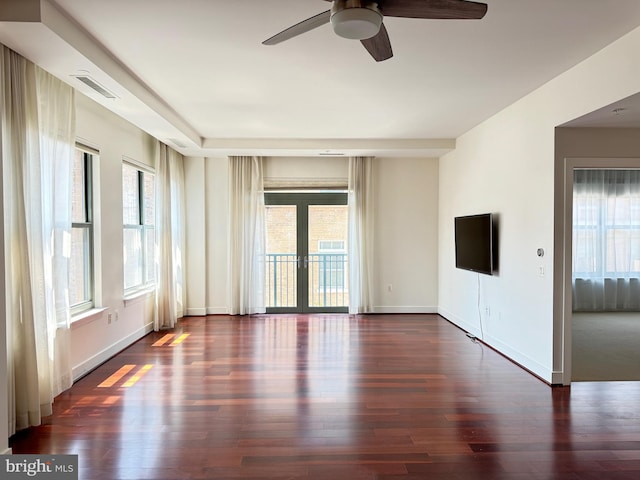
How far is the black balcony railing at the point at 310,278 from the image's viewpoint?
22.6ft

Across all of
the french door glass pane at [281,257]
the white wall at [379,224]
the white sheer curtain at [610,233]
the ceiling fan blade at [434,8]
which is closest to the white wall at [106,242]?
the white wall at [379,224]

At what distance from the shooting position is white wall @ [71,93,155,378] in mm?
3938

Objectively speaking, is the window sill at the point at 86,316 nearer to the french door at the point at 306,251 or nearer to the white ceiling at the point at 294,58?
the white ceiling at the point at 294,58

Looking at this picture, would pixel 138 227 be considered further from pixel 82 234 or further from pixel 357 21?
pixel 357 21

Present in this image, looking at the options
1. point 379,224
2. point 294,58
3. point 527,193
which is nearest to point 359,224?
point 379,224

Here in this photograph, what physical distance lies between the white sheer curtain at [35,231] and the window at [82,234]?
631 mm

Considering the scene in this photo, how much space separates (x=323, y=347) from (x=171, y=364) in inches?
70.3

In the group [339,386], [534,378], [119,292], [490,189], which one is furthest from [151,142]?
[534,378]

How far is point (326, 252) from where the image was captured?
6902 mm

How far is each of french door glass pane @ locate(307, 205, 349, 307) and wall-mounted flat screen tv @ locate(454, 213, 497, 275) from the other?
6.67 ft

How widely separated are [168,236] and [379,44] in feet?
14.8

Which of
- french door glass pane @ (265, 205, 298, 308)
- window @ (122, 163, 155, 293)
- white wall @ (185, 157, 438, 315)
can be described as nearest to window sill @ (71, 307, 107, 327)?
window @ (122, 163, 155, 293)

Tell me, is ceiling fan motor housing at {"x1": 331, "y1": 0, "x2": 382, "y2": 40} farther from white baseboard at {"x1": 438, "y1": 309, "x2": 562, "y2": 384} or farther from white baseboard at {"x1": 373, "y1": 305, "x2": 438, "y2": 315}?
white baseboard at {"x1": 373, "y1": 305, "x2": 438, "y2": 315}

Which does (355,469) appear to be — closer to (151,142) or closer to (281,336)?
(281,336)
